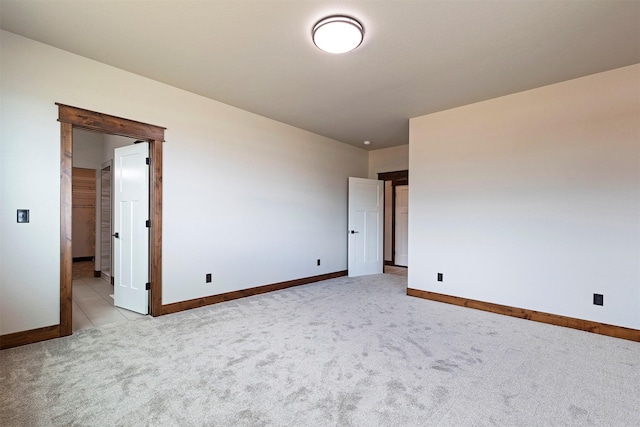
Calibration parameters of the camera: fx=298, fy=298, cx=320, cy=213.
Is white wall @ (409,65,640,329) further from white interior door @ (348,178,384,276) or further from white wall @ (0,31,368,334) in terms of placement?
white wall @ (0,31,368,334)

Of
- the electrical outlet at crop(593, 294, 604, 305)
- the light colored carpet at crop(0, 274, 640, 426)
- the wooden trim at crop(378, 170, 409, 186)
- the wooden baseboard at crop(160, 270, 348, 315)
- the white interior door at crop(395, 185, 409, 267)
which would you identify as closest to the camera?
the light colored carpet at crop(0, 274, 640, 426)

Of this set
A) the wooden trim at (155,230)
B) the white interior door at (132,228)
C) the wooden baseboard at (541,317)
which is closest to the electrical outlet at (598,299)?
the wooden baseboard at (541,317)

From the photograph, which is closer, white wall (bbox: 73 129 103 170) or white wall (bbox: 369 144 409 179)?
white wall (bbox: 73 129 103 170)

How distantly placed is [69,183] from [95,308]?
1741 millimetres

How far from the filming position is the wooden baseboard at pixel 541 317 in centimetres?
292

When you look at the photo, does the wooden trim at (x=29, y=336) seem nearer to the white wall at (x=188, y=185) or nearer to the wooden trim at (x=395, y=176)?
the white wall at (x=188, y=185)

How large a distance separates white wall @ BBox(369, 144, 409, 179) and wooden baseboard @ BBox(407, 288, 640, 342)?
276cm

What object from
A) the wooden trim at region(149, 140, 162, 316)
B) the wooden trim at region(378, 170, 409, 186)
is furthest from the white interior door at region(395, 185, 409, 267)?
the wooden trim at region(149, 140, 162, 316)

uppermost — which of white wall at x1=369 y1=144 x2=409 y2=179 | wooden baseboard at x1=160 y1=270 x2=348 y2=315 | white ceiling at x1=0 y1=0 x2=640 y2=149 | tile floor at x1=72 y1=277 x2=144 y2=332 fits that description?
white ceiling at x1=0 y1=0 x2=640 y2=149

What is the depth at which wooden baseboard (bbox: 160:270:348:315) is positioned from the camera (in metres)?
3.49

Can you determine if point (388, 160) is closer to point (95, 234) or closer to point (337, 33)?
point (337, 33)

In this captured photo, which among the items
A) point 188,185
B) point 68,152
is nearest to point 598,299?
point 188,185

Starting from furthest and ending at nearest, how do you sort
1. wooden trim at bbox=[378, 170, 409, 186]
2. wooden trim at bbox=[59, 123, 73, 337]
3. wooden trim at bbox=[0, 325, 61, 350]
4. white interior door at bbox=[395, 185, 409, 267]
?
white interior door at bbox=[395, 185, 409, 267] < wooden trim at bbox=[378, 170, 409, 186] < wooden trim at bbox=[59, 123, 73, 337] < wooden trim at bbox=[0, 325, 61, 350]

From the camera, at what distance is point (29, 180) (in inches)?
102
